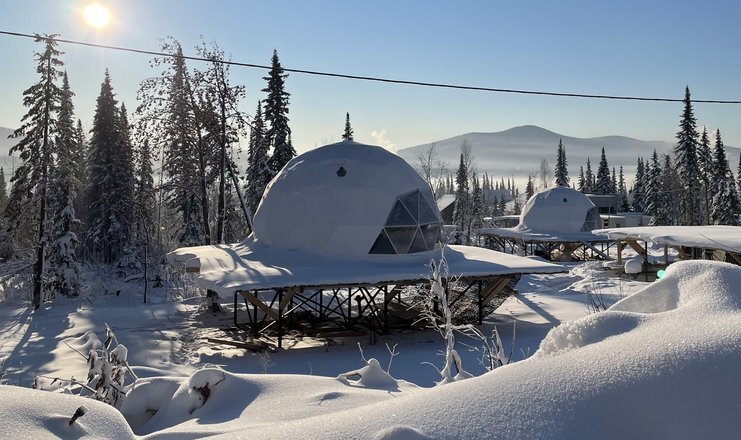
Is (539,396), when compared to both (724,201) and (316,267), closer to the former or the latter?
(316,267)

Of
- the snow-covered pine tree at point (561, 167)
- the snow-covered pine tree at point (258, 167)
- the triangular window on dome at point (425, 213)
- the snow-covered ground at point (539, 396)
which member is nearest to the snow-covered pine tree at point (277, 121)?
the snow-covered pine tree at point (258, 167)

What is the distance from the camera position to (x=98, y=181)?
3594 cm

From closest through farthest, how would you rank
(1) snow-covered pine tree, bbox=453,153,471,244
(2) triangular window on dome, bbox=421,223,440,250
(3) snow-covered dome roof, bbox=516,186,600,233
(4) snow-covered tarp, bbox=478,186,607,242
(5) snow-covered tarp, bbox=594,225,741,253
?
(5) snow-covered tarp, bbox=594,225,741,253 < (2) triangular window on dome, bbox=421,223,440,250 < (4) snow-covered tarp, bbox=478,186,607,242 < (3) snow-covered dome roof, bbox=516,186,600,233 < (1) snow-covered pine tree, bbox=453,153,471,244

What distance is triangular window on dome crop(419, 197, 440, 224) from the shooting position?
15.7 meters

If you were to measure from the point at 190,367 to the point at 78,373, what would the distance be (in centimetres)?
207

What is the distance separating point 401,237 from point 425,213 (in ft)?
4.41

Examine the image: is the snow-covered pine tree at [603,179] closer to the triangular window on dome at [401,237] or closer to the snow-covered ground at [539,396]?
the triangular window on dome at [401,237]

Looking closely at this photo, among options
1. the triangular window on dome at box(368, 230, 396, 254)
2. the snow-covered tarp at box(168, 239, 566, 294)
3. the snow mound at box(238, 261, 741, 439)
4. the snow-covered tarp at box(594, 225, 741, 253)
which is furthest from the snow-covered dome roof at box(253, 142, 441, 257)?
the snow mound at box(238, 261, 741, 439)

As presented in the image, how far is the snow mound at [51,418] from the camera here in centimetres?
273

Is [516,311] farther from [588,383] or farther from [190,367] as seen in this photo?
[588,383]

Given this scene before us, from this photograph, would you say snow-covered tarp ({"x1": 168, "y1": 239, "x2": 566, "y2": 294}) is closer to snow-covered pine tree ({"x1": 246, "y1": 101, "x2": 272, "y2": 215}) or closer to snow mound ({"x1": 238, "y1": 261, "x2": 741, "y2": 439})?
snow mound ({"x1": 238, "y1": 261, "x2": 741, "y2": 439})

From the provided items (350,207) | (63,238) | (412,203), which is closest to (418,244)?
(412,203)

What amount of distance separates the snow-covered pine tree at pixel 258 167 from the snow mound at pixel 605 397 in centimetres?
2600

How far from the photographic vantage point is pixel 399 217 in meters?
15.2
